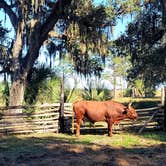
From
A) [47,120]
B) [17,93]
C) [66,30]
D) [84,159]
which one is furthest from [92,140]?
[66,30]

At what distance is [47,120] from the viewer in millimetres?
17219

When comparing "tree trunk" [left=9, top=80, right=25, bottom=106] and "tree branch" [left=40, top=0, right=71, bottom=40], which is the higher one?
"tree branch" [left=40, top=0, right=71, bottom=40]

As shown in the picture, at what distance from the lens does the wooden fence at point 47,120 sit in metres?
16.7

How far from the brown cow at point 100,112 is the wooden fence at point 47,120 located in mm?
952

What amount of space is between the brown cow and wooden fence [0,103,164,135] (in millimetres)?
952

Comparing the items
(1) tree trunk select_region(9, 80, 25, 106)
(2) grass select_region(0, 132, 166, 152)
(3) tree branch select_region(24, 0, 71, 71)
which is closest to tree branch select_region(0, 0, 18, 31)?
(3) tree branch select_region(24, 0, 71, 71)

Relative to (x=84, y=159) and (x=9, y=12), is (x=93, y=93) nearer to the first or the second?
(x=9, y=12)

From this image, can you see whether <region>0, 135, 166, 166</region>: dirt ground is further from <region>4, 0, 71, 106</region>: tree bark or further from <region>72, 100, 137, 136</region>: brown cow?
<region>4, 0, 71, 106</region>: tree bark

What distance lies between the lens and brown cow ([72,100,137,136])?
1625cm

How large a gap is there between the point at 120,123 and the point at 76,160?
29.2 ft

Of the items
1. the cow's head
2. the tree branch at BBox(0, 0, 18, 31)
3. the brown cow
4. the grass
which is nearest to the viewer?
the grass

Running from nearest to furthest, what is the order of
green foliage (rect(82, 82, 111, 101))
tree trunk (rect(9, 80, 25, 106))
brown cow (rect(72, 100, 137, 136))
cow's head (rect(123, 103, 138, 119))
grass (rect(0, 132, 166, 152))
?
grass (rect(0, 132, 166, 152)) < brown cow (rect(72, 100, 137, 136)) < cow's head (rect(123, 103, 138, 119)) < tree trunk (rect(9, 80, 25, 106)) < green foliage (rect(82, 82, 111, 101))

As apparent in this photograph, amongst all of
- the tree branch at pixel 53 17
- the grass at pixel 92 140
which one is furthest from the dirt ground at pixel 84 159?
the tree branch at pixel 53 17

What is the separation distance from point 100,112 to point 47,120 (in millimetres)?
2205
